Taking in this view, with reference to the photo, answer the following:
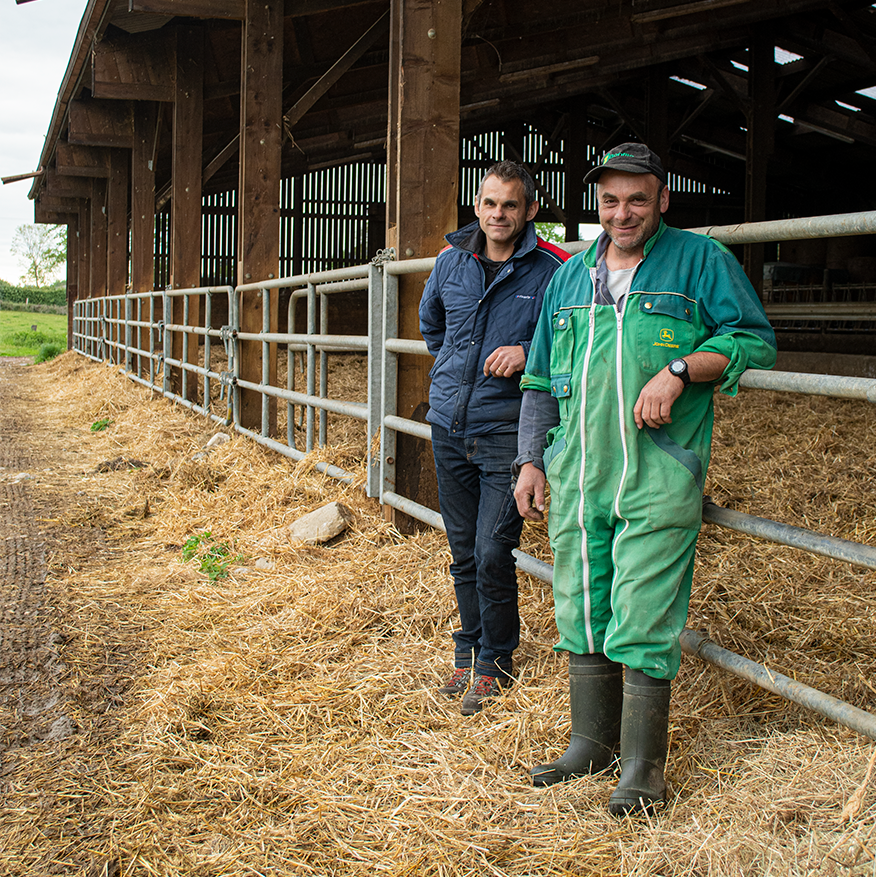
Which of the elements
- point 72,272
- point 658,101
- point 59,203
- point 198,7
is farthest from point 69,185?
point 198,7

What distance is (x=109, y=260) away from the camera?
15562mm

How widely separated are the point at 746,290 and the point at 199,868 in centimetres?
180

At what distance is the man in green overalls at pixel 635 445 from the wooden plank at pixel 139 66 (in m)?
8.18

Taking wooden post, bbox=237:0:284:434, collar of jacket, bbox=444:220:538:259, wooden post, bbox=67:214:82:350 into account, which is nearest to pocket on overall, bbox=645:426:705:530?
collar of jacket, bbox=444:220:538:259

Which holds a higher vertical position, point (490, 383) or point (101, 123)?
point (101, 123)

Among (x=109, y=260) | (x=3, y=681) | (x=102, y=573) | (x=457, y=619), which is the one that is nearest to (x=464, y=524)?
(x=457, y=619)

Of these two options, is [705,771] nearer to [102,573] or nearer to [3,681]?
[3,681]

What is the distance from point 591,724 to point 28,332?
115ft

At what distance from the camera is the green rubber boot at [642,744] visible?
7.08 ft

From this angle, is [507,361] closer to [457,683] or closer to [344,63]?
[457,683]

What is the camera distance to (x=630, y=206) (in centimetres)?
223

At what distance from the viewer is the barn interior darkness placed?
23.2ft

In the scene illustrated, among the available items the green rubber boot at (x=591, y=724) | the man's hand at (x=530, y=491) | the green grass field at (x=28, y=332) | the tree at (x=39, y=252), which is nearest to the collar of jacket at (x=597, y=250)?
the man's hand at (x=530, y=491)

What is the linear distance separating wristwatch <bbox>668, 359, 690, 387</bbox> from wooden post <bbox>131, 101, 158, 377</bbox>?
1069 centimetres
